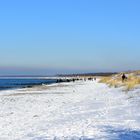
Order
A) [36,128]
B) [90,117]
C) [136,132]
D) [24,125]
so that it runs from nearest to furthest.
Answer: [136,132] < [36,128] < [24,125] < [90,117]

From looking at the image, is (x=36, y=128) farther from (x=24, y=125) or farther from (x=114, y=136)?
(x=114, y=136)

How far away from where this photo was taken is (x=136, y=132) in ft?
43.1

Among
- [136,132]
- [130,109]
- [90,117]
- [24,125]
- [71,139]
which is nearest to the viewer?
[71,139]

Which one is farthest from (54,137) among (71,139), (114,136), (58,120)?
(58,120)

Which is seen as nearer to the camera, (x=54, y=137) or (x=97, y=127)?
(x=54, y=137)

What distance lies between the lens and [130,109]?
18.9 metres

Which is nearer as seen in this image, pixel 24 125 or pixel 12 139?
pixel 12 139

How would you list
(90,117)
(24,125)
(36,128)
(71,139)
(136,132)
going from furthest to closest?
(90,117)
(24,125)
(36,128)
(136,132)
(71,139)

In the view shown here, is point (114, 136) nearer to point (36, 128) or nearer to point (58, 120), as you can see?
point (36, 128)

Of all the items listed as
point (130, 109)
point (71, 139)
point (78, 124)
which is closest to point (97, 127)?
point (78, 124)

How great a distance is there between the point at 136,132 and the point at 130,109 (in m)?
5.77

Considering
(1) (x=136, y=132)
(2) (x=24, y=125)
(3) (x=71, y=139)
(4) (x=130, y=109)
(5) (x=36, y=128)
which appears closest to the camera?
(3) (x=71, y=139)

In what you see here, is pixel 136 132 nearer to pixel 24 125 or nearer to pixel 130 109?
pixel 24 125

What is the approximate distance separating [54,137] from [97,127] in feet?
6.47
